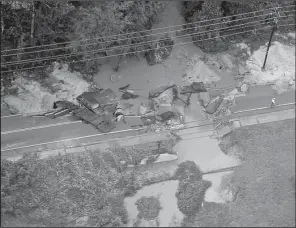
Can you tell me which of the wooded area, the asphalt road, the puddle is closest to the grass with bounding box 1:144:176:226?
the puddle

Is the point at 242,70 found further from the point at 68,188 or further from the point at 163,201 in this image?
the point at 68,188

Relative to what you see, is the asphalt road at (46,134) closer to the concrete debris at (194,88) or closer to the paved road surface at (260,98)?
the concrete debris at (194,88)

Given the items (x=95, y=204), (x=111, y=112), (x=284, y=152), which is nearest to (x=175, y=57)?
(x=111, y=112)

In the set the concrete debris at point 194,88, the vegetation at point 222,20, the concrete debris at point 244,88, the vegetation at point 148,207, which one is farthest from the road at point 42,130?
the vegetation at point 222,20

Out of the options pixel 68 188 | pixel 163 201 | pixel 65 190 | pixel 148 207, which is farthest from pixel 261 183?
pixel 65 190

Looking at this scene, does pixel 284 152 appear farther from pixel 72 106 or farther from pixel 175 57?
pixel 72 106

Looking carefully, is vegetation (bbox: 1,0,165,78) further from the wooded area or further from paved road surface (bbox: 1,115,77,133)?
paved road surface (bbox: 1,115,77,133)

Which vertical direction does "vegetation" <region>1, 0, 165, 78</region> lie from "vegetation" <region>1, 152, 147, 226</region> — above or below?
above
